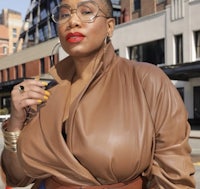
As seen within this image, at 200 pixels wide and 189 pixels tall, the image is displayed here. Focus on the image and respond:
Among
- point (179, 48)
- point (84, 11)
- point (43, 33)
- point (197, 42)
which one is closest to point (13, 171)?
point (84, 11)

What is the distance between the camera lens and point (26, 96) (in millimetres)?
1603

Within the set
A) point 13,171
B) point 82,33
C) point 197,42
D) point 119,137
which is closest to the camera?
point 119,137

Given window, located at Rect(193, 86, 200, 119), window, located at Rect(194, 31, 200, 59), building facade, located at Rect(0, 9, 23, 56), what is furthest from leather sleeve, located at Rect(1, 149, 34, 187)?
building facade, located at Rect(0, 9, 23, 56)

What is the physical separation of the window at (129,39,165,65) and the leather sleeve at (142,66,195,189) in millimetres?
25700

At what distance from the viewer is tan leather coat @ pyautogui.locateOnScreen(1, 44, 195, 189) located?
145 cm

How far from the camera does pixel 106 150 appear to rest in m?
1.44

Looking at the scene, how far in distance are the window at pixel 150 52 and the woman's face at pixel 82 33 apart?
25.6 m

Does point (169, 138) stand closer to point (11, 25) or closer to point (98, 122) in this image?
point (98, 122)

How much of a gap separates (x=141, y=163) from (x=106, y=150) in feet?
0.45

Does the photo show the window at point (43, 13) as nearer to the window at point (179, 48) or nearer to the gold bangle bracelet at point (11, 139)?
the window at point (179, 48)

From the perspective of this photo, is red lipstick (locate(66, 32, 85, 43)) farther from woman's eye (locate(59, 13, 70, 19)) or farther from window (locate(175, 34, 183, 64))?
window (locate(175, 34, 183, 64))

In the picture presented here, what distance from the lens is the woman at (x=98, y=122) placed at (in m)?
1.46

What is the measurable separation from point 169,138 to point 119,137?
0.18 m

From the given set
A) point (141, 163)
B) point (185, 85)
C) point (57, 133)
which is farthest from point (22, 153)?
point (185, 85)
